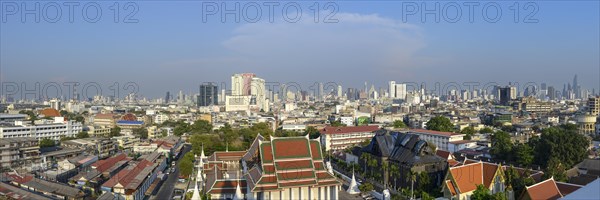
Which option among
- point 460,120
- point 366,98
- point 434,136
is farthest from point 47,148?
point 366,98

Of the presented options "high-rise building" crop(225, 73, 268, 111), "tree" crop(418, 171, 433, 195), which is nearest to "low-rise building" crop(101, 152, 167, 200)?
"tree" crop(418, 171, 433, 195)

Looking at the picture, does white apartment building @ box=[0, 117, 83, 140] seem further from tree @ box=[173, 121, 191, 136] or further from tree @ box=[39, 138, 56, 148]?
tree @ box=[173, 121, 191, 136]

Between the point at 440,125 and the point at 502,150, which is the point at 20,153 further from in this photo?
the point at 440,125

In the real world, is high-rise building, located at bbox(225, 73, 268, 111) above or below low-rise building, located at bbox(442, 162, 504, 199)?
above

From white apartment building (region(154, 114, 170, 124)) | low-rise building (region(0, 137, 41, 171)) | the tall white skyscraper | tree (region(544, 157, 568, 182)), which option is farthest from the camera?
the tall white skyscraper

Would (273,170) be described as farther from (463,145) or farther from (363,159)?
(463,145)

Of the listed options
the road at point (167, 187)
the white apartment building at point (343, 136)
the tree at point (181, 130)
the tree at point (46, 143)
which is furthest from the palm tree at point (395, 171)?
the tree at point (181, 130)

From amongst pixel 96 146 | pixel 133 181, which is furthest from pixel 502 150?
pixel 96 146
